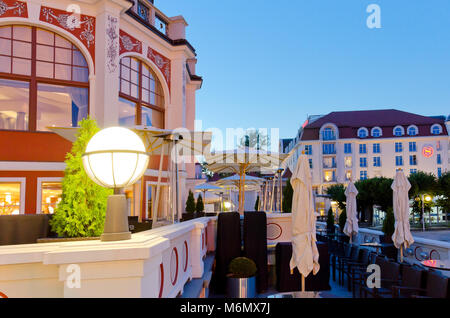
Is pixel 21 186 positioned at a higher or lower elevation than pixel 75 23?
lower

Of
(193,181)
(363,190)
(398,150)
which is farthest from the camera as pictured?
(398,150)

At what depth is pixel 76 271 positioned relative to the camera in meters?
2.08

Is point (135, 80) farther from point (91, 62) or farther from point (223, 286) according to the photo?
point (223, 286)

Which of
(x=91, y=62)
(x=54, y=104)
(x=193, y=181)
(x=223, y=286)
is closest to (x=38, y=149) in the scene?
(x=54, y=104)

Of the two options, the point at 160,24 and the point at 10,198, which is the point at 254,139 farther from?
the point at 10,198

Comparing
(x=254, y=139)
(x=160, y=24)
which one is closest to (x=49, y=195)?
(x=160, y=24)

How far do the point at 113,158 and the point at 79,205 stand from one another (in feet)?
4.25

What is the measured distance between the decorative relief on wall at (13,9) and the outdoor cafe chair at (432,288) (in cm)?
1242

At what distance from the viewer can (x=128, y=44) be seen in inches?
547

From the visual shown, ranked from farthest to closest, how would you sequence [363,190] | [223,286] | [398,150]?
[398,150] < [363,190] < [223,286]

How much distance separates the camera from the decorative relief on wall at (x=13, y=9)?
443 inches

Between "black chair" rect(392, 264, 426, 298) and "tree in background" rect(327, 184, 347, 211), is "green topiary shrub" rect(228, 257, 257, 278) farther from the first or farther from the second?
"tree in background" rect(327, 184, 347, 211)

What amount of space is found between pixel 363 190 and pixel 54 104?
36.5m

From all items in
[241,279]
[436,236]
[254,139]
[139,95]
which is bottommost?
[436,236]
